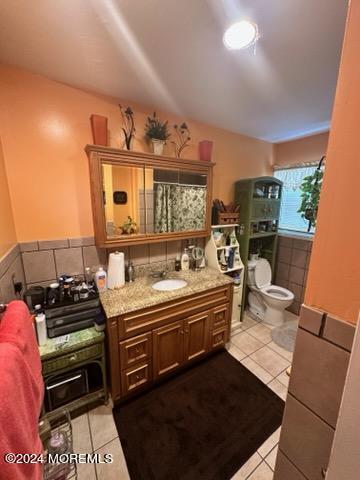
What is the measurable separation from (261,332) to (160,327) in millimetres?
1429

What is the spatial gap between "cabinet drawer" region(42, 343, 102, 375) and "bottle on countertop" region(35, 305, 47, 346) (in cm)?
13

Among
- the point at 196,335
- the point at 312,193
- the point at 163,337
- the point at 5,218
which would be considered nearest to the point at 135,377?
the point at 163,337

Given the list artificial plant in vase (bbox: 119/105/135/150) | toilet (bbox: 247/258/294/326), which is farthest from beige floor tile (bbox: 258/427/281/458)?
artificial plant in vase (bbox: 119/105/135/150)

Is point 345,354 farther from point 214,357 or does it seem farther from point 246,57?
point 214,357

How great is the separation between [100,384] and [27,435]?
3.37ft

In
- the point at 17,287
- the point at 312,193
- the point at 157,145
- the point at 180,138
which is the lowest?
the point at 17,287

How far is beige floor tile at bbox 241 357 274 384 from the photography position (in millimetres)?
1750

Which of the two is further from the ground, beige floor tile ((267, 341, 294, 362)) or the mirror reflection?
the mirror reflection

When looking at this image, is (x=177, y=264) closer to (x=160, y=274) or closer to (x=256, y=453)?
(x=160, y=274)

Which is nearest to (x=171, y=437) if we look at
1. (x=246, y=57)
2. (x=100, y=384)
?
(x=100, y=384)

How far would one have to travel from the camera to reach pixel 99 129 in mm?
1431

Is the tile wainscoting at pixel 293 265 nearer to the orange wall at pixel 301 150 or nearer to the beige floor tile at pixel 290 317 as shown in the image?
the beige floor tile at pixel 290 317

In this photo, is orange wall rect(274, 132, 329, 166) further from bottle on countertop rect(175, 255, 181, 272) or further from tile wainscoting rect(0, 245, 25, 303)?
tile wainscoting rect(0, 245, 25, 303)

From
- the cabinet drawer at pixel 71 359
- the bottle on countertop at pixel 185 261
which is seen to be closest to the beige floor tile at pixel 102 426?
the cabinet drawer at pixel 71 359
